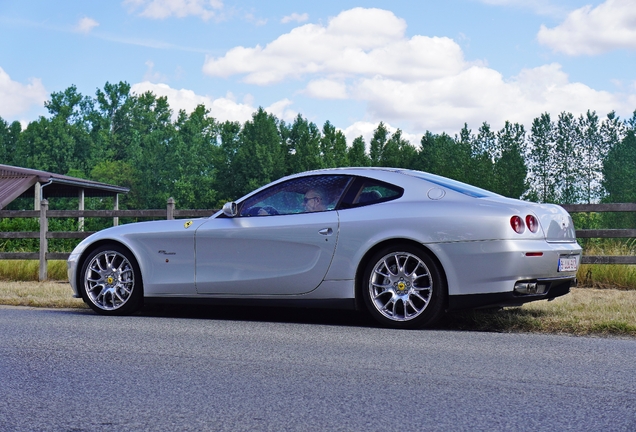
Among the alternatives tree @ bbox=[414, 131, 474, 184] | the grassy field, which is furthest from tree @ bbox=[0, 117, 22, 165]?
the grassy field

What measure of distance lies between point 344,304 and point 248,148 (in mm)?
84579

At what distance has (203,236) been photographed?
7793 mm

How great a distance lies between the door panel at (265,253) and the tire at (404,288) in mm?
482

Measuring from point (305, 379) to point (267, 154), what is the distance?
281ft

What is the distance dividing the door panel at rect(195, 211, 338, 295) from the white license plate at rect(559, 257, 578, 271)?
1973mm

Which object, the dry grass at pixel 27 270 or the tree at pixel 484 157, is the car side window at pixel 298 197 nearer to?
the dry grass at pixel 27 270

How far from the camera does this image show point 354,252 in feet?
23.2

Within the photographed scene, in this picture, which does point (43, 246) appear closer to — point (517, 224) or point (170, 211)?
point (170, 211)

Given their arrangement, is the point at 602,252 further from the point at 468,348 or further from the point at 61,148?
the point at 61,148

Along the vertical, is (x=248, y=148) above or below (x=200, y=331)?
above

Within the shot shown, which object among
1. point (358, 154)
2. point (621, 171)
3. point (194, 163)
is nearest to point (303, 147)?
point (358, 154)

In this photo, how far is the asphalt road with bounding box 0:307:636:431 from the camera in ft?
12.5

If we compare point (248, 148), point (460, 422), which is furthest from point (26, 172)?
point (248, 148)

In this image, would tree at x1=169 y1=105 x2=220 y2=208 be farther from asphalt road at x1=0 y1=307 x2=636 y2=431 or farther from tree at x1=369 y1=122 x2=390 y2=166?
asphalt road at x1=0 y1=307 x2=636 y2=431
